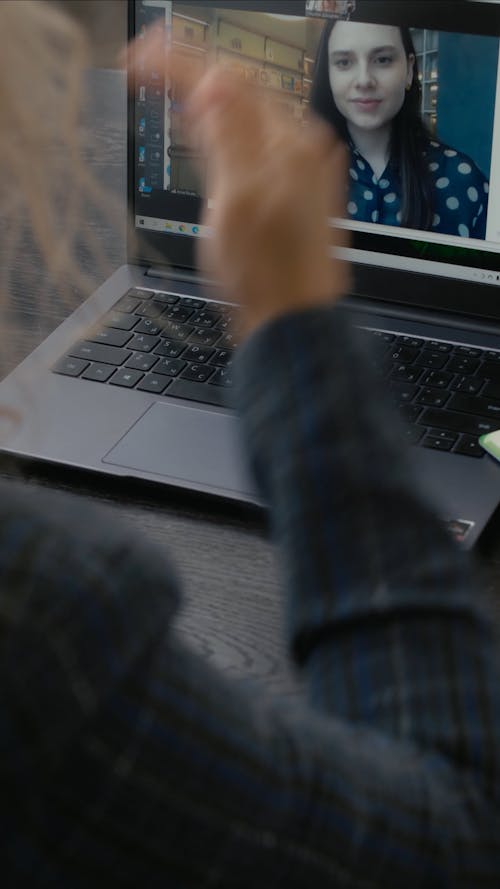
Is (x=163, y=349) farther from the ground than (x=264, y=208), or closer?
closer

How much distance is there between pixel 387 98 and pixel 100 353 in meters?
0.30

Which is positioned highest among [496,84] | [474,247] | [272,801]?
[496,84]

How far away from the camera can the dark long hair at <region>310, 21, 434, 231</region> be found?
91 cm

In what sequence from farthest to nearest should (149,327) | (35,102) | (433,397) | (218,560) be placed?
(149,327), (433,397), (218,560), (35,102)

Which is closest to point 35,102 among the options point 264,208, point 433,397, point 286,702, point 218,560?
point 264,208

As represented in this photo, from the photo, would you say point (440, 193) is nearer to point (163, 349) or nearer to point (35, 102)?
point (163, 349)

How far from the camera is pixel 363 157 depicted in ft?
3.08

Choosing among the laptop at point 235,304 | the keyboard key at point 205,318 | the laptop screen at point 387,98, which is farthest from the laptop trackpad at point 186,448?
the laptop screen at point 387,98

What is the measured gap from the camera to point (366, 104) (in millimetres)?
929

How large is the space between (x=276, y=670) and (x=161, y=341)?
353mm

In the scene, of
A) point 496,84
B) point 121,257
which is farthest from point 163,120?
point 496,84

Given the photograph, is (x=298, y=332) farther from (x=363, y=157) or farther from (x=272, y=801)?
(x=363, y=157)

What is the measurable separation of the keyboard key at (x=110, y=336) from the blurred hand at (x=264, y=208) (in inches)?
15.9

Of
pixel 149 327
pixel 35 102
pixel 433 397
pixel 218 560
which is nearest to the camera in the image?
pixel 35 102
